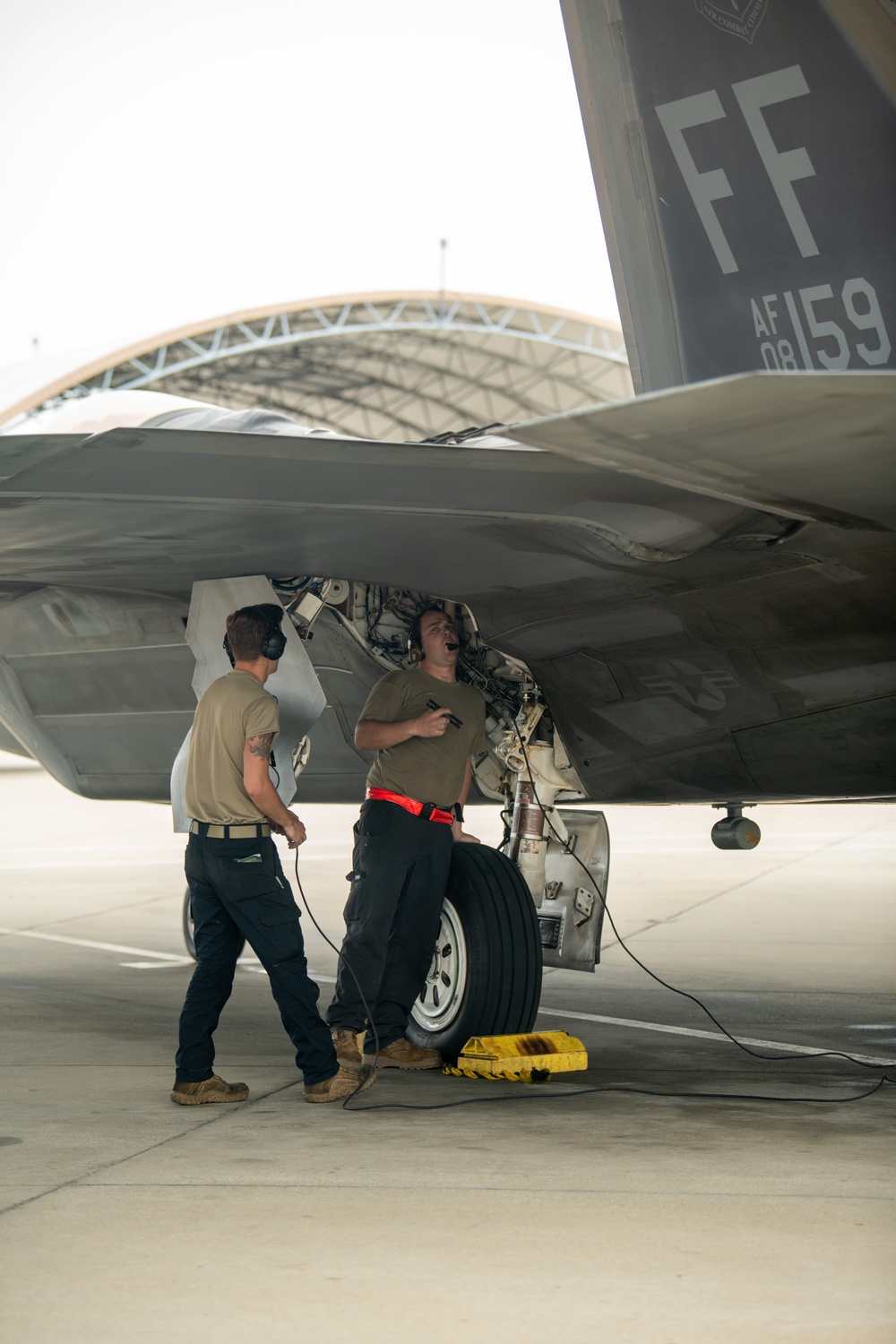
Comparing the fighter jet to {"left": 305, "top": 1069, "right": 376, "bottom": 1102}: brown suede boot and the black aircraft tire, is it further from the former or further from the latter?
{"left": 305, "top": 1069, "right": 376, "bottom": 1102}: brown suede boot

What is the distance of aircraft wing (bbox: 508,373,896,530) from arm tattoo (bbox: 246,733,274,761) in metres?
2.16

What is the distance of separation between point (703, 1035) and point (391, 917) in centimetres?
195

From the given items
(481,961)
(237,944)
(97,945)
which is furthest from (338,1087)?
(97,945)

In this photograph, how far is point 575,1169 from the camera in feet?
14.8

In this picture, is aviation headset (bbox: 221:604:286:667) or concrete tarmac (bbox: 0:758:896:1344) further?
aviation headset (bbox: 221:604:286:667)

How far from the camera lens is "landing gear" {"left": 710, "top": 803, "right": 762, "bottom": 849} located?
736cm

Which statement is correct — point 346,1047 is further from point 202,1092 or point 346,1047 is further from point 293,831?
point 293,831

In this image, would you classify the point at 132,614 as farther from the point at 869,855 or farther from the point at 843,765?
the point at 869,855

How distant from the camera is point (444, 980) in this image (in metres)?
6.38

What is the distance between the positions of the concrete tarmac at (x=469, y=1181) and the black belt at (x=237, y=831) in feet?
3.38

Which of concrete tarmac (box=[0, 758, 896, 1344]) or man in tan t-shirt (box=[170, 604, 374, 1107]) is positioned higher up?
man in tan t-shirt (box=[170, 604, 374, 1107])

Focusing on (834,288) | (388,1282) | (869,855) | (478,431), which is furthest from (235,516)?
(869,855)

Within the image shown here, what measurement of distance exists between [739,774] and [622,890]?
6953 millimetres

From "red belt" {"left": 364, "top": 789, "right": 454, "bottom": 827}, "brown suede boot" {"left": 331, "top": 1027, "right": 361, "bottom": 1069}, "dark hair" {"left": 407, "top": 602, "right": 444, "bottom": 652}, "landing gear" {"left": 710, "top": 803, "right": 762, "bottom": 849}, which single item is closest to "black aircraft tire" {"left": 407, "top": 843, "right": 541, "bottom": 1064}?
"red belt" {"left": 364, "top": 789, "right": 454, "bottom": 827}
